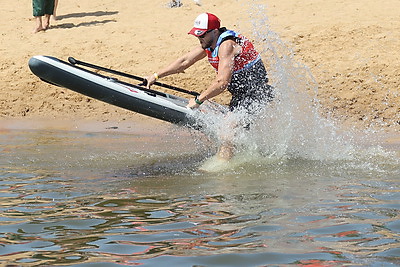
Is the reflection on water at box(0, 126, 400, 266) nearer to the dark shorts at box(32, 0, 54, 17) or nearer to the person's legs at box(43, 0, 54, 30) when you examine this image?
the dark shorts at box(32, 0, 54, 17)

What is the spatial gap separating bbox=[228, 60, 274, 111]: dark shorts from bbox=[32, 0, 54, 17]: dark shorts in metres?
7.00

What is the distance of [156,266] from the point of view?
485cm

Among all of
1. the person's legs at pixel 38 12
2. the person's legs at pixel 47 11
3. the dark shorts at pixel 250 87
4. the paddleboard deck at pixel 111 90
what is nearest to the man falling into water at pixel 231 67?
the dark shorts at pixel 250 87

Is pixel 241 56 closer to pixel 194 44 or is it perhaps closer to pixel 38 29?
pixel 194 44

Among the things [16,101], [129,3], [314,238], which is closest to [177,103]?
[314,238]

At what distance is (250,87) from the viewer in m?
8.10

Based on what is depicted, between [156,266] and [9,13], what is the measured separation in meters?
12.2

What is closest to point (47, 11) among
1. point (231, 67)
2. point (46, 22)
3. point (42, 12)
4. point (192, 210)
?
point (42, 12)

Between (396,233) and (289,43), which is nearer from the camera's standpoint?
(396,233)

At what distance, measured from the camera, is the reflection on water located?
16.5ft

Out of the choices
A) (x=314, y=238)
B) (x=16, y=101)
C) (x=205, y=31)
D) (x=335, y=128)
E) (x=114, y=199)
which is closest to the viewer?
(x=314, y=238)

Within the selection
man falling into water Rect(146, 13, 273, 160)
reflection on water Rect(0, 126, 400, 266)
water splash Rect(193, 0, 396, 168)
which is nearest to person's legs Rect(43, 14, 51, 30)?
reflection on water Rect(0, 126, 400, 266)

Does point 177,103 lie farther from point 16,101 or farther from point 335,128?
point 16,101

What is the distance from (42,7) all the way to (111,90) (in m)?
6.27
